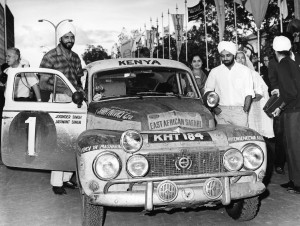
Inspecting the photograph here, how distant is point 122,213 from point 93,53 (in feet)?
448

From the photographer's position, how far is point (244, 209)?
5152mm

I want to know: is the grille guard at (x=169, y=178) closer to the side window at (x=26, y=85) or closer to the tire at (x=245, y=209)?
the tire at (x=245, y=209)

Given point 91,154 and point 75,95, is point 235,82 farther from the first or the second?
point 91,154

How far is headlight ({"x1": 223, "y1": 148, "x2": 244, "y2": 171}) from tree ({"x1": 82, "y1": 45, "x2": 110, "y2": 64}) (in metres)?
130

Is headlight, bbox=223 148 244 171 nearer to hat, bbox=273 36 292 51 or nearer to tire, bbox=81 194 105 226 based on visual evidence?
tire, bbox=81 194 105 226

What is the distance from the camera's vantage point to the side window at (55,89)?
650 cm

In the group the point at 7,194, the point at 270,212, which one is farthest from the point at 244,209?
the point at 7,194

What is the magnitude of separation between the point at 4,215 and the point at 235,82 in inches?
143

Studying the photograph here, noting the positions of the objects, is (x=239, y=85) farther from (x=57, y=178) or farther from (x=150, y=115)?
(x=57, y=178)

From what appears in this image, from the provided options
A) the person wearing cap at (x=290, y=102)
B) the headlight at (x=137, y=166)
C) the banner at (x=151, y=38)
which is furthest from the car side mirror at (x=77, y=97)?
the banner at (x=151, y=38)

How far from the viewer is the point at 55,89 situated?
21.5ft

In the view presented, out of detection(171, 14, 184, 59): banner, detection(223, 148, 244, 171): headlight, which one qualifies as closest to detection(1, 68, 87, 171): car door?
detection(223, 148, 244, 171): headlight

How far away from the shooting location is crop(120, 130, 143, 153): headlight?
177 inches

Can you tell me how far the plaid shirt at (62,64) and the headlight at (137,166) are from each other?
2.93 m
